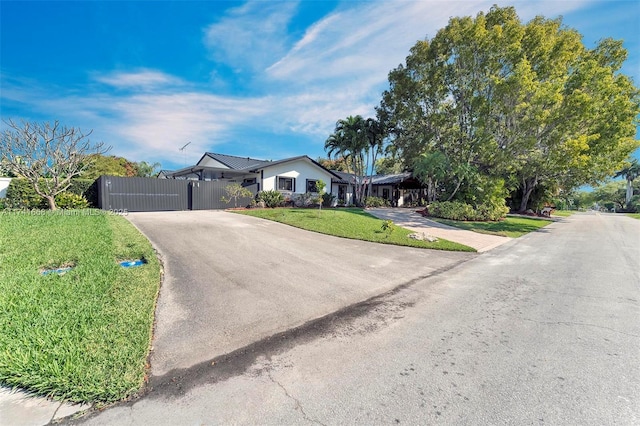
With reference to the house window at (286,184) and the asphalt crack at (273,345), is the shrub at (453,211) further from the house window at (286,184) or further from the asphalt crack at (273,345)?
the asphalt crack at (273,345)

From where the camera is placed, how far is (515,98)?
14.6m

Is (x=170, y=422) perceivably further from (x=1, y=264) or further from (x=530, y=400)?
(x=1, y=264)

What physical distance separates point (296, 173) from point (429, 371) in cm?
2098

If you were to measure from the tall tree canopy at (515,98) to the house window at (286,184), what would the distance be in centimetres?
1011

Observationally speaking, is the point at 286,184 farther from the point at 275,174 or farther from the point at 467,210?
the point at 467,210

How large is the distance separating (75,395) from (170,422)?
2.94 feet

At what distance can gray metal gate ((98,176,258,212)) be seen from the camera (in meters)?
15.3

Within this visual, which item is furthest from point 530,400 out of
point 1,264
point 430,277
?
point 1,264

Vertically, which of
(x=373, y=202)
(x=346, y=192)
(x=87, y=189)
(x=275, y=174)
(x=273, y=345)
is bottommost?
(x=273, y=345)

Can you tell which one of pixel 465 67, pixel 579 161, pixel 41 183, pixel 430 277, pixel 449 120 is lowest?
pixel 430 277

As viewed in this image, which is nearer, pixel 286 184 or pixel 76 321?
pixel 76 321

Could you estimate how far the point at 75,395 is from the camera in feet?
7.19

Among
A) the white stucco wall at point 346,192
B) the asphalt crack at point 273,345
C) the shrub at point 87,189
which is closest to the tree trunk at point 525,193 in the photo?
the white stucco wall at point 346,192

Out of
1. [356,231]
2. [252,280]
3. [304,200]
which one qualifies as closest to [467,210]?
[356,231]
